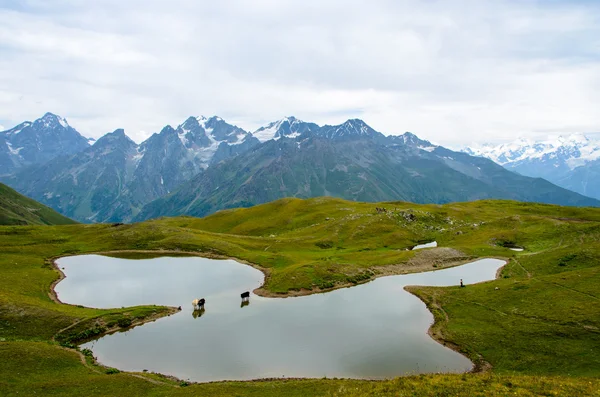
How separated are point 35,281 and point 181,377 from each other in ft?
164

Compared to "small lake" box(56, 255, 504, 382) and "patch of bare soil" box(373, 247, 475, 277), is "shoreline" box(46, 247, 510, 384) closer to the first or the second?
"patch of bare soil" box(373, 247, 475, 277)

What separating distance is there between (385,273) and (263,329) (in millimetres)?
42069

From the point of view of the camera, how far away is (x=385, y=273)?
86812 millimetres

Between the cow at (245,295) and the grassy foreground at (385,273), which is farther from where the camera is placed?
the cow at (245,295)

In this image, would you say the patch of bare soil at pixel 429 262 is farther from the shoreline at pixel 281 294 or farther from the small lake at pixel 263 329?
the small lake at pixel 263 329

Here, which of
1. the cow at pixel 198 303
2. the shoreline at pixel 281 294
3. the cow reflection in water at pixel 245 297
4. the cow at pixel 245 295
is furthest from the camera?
the cow at pixel 245 295

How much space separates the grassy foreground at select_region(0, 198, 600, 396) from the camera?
37.5m

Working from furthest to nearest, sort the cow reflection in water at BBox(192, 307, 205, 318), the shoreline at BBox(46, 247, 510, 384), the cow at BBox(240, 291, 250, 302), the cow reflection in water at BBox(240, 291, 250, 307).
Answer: the cow at BBox(240, 291, 250, 302), the cow reflection in water at BBox(240, 291, 250, 307), the cow reflection in water at BBox(192, 307, 205, 318), the shoreline at BBox(46, 247, 510, 384)

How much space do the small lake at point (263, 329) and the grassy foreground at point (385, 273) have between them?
329 cm

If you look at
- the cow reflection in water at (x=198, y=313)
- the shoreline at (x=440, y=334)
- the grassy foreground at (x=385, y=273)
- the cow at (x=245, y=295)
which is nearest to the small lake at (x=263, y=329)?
the cow reflection in water at (x=198, y=313)

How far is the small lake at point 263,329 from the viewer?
43.3 metres

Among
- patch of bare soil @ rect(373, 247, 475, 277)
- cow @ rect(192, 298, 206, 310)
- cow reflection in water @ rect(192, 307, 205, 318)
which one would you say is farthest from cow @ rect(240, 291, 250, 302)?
patch of bare soil @ rect(373, 247, 475, 277)

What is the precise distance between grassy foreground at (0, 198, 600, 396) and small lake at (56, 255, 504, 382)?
129 inches

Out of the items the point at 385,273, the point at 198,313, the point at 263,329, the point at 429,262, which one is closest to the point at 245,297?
the point at 198,313
